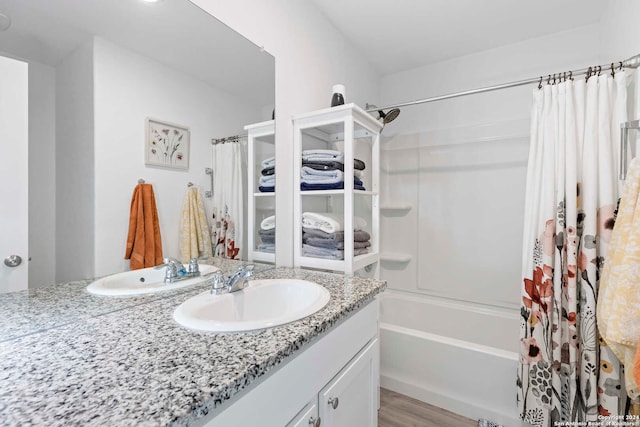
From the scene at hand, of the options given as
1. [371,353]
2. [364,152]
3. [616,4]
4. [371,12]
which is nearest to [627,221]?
[371,353]

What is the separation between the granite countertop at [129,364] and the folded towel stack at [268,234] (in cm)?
59

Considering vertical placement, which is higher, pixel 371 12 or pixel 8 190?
pixel 371 12

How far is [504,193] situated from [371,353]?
1.70 metres

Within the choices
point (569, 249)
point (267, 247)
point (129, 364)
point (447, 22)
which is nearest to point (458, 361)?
point (569, 249)

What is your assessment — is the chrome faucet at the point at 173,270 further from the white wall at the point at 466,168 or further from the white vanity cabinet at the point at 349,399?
the white wall at the point at 466,168

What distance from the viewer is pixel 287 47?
1523 millimetres

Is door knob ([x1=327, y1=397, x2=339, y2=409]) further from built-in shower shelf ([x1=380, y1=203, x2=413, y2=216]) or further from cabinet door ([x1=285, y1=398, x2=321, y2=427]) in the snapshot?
built-in shower shelf ([x1=380, y1=203, x2=413, y2=216])

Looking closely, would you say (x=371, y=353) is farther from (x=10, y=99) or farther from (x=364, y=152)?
(x=364, y=152)

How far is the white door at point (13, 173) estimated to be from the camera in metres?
0.66

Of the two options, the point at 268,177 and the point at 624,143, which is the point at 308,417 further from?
the point at 624,143

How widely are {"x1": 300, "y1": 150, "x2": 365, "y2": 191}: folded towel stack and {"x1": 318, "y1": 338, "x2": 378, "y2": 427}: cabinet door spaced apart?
2.47 feet

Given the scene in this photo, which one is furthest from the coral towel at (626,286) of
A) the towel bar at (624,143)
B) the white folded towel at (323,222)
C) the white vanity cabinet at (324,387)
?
the white folded towel at (323,222)

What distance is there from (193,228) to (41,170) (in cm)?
45

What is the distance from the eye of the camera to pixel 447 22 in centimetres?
182
